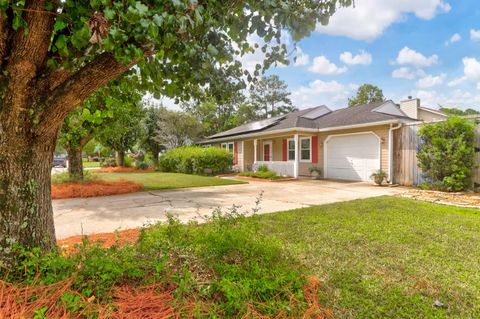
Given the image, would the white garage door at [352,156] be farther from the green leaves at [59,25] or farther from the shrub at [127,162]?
the shrub at [127,162]

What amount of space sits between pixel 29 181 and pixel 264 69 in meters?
2.62

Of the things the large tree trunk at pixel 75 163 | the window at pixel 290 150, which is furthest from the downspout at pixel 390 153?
the large tree trunk at pixel 75 163

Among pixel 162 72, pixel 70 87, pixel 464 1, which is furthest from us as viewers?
pixel 464 1

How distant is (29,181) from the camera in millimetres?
2320

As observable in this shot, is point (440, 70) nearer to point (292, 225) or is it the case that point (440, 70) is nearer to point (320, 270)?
point (292, 225)

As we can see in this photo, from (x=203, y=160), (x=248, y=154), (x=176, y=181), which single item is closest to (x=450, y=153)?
(x=176, y=181)

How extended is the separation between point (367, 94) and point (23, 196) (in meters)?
48.5

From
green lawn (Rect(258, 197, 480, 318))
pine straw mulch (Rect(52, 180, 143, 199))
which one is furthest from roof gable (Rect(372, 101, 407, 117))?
pine straw mulch (Rect(52, 180, 143, 199))

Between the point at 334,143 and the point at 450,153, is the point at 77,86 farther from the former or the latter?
the point at 334,143

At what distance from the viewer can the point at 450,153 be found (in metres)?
8.52

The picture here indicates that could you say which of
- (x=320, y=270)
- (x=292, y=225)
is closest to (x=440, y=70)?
(x=292, y=225)

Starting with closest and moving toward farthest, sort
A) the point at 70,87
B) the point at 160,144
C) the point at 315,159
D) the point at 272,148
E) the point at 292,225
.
Answer: the point at 70,87
the point at 292,225
the point at 315,159
the point at 272,148
the point at 160,144

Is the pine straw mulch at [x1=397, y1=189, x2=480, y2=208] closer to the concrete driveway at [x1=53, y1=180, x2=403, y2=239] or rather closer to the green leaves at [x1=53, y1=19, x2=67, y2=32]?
the concrete driveway at [x1=53, y1=180, x2=403, y2=239]

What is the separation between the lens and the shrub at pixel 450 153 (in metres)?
8.39
